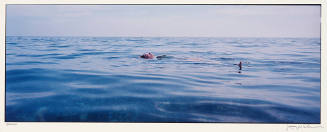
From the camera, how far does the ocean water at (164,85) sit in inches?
121

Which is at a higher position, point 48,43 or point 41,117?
point 48,43

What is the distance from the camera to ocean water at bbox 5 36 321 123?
3066 millimetres

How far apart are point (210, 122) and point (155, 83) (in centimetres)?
125

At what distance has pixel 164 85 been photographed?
149 inches
